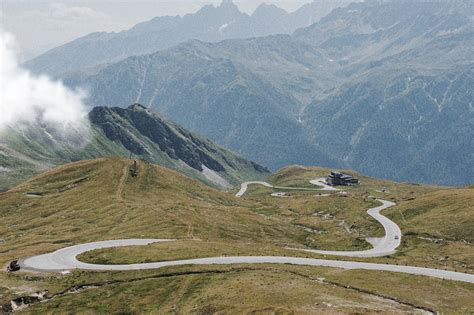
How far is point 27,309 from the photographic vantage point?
75500mm

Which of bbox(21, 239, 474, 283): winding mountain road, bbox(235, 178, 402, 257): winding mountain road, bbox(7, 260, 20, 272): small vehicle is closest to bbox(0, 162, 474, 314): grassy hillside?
bbox(7, 260, 20, 272): small vehicle

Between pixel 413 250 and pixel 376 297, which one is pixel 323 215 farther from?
pixel 376 297

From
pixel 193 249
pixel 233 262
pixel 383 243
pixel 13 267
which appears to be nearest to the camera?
pixel 233 262

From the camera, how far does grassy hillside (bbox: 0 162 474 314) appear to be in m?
71.2

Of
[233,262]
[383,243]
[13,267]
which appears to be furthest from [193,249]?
[383,243]

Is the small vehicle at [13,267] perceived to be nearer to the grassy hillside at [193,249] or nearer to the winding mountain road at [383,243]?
the grassy hillside at [193,249]

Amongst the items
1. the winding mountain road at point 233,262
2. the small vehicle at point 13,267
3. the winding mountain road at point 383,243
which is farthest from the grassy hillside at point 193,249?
the winding mountain road at point 383,243

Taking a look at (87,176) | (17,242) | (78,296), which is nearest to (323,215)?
(87,176)

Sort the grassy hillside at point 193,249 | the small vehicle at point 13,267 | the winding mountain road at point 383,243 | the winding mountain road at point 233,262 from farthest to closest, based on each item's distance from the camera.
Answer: the winding mountain road at point 383,243
the small vehicle at point 13,267
the winding mountain road at point 233,262
the grassy hillside at point 193,249

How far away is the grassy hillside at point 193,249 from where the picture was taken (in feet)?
234

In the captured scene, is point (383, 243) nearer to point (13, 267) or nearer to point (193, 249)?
point (193, 249)

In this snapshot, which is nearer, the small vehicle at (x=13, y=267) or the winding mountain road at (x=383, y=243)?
the small vehicle at (x=13, y=267)

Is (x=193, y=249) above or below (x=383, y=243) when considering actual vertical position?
above

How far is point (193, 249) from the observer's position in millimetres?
100062
